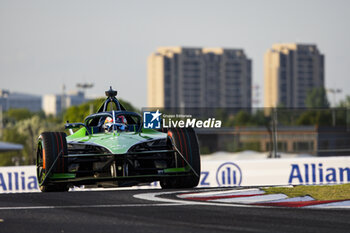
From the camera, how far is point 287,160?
19.9 metres

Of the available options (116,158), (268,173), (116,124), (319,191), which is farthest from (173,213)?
(268,173)

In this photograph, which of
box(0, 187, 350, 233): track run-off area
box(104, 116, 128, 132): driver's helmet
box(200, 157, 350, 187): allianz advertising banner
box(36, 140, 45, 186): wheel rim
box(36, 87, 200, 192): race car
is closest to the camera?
box(0, 187, 350, 233): track run-off area

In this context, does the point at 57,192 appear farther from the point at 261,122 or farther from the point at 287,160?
the point at 261,122

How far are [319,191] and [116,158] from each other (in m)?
4.01

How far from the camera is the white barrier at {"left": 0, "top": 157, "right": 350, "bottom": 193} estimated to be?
64.2 ft

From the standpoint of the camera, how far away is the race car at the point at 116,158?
43.8 feet

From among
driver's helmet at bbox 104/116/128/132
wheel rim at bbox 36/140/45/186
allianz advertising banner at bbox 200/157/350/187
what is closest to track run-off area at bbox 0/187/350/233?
wheel rim at bbox 36/140/45/186

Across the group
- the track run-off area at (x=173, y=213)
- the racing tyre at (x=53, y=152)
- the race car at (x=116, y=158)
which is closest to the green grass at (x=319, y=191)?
the track run-off area at (x=173, y=213)

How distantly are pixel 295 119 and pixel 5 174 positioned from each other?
551 inches

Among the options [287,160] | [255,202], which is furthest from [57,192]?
[287,160]

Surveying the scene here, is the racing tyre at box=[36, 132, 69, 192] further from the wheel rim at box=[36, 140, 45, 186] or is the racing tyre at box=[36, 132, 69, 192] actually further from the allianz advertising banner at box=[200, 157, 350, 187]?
the allianz advertising banner at box=[200, 157, 350, 187]

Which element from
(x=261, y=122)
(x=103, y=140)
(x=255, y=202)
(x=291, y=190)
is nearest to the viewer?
(x=255, y=202)

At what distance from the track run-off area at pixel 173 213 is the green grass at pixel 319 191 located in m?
0.37

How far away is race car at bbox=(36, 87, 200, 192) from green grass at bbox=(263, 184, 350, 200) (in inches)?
67.4
